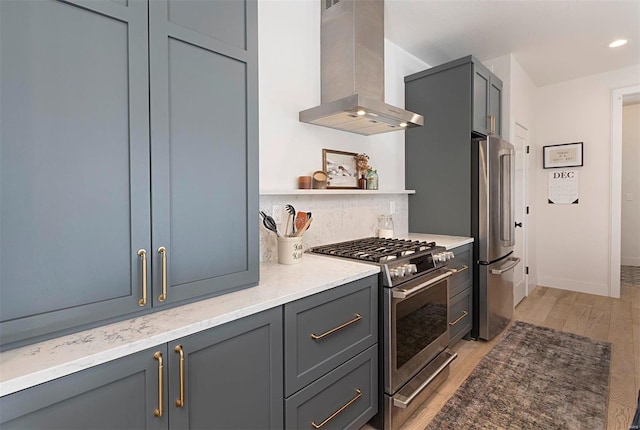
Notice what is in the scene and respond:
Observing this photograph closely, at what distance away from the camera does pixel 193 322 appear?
1084 mm

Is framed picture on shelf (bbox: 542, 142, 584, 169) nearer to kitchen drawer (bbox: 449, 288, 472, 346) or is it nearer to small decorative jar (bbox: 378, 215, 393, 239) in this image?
kitchen drawer (bbox: 449, 288, 472, 346)

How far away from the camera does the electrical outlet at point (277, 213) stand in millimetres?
2174

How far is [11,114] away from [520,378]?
306cm

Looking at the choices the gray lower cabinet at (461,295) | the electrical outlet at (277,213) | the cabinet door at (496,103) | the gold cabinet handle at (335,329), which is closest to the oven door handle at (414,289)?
the gold cabinet handle at (335,329)

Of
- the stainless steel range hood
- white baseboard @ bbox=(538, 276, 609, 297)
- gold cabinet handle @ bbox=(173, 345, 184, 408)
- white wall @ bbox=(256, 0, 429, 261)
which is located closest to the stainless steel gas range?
white wall @ bbox=(256, 0, 429, 261)

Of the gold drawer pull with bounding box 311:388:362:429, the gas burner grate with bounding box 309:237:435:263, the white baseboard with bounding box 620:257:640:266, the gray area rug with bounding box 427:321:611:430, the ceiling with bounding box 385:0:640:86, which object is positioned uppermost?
the ceiling with bounding box 385:0:640:86

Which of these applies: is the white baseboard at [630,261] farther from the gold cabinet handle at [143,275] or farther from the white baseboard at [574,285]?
the gold cabinet handle at [143,275]

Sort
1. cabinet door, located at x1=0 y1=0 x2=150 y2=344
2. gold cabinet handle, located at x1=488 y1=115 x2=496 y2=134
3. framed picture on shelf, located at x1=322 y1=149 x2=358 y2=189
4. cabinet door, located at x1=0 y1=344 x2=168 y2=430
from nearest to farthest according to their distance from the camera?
cabinet door, located at x1=0 y1=344 x2=168 y2=430 → cabinet door, located at x1=0 y1=0 x2=150 y2=344 → framed picture on shelf, located at x1=322 y1=149 x2=358 y2=189 → gold cabinet handle, located at x1=488 y1=115 x2=496 y2=134

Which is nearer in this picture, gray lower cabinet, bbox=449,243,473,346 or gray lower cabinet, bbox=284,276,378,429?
gray lower cabinet, bbox=284,276,378,429

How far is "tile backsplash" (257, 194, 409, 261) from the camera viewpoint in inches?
84.9

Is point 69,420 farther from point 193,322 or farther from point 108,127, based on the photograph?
point 108,127

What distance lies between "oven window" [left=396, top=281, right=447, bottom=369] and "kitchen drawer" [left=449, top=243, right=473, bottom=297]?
1.64 ft

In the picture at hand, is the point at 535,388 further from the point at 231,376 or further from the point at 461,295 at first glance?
the point at 231,376

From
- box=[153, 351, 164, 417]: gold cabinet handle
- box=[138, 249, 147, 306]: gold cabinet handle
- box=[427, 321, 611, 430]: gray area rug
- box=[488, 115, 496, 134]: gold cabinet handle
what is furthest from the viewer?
box=[488, 115, 496, 134]: gold cabinet handle
